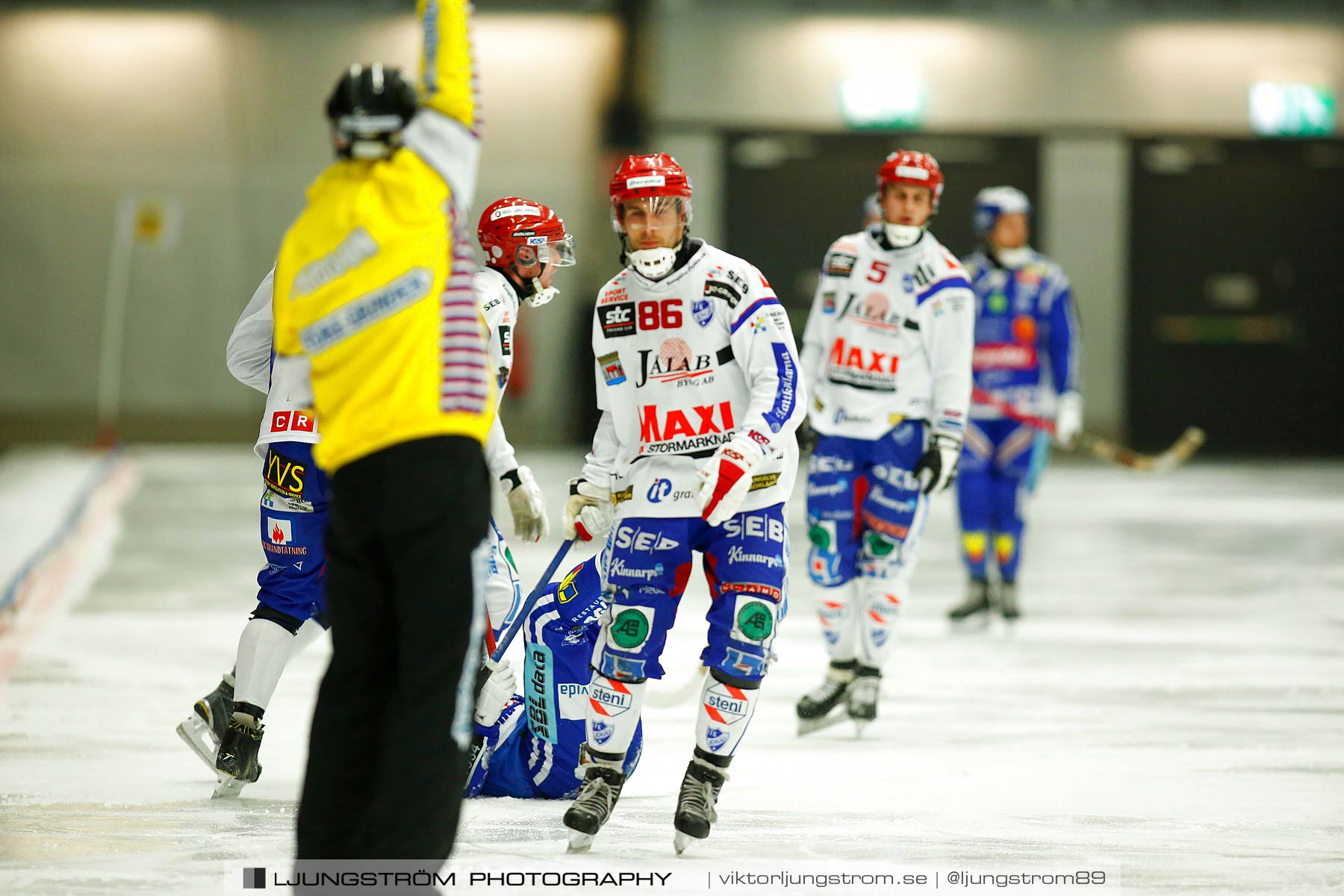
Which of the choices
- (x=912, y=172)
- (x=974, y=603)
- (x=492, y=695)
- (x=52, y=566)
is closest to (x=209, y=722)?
(x=492, y=695)

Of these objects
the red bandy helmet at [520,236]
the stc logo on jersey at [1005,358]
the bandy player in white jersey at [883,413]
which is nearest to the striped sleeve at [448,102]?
the red bandy helmet at [520,236]

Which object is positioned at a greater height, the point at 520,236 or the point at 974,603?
the point at 520,236

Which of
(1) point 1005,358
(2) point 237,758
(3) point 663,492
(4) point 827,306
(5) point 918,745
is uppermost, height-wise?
(4) point 827,306

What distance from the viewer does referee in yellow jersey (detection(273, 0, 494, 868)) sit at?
3.32 m

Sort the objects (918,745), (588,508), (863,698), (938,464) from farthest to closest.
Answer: (938,464) → (863,698) → (918,745) → (588,508)

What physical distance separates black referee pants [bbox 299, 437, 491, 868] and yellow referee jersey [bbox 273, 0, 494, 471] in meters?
0.08

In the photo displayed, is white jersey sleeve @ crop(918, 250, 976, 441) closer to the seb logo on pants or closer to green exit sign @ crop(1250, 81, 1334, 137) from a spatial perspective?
the seb logo on pants

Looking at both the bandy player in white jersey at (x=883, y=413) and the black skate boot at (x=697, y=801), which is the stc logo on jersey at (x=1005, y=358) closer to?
the bandy player in white jersey at (x=883, y=413)

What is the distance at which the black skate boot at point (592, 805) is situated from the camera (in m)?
4.20

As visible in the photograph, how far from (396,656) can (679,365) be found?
4.35ft

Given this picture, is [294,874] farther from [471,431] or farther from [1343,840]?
[1343,840]

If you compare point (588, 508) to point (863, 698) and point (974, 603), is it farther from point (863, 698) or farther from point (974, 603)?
point (974, 603)

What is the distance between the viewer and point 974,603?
837 centimetres

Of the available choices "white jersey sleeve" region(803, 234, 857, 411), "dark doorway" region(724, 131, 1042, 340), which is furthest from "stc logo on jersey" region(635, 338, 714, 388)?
"dark doorway" region(724, 131, 1042, 340)
